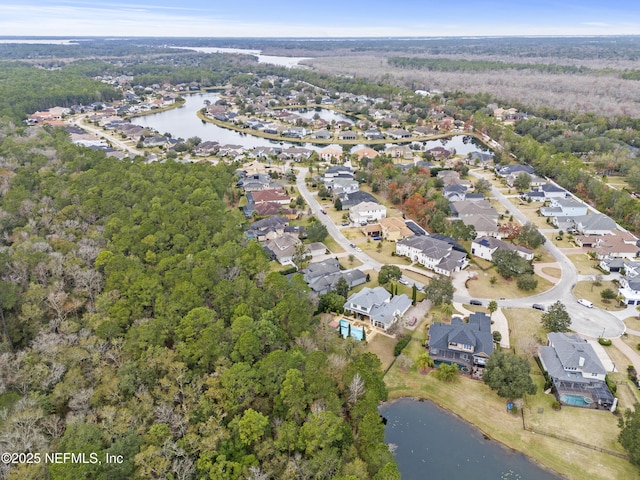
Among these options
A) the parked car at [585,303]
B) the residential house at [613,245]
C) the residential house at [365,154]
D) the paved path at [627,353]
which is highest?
the residential house at [365,154]

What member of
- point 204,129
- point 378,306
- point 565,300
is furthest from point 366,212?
point 204,129

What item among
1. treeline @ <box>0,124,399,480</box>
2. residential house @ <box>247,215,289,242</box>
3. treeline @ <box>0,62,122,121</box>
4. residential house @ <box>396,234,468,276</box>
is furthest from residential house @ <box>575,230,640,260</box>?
treeline @ <box>0,62,122,121</box>

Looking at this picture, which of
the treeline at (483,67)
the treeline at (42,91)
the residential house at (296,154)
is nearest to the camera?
the residential house at (296,154)

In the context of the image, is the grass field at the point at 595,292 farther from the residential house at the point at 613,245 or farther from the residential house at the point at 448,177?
the residential house at the point at 448,177

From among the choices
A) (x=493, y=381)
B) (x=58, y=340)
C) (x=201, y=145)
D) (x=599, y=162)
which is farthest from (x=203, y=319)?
(x=599, y=162)

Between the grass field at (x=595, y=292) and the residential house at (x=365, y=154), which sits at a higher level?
the residential house at (x=365, y=154)

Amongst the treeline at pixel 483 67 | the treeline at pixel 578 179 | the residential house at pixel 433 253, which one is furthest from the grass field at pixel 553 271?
the treeline at pixel 483 67

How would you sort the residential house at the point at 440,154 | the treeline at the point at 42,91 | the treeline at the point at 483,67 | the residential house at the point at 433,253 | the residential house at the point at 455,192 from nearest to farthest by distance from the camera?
the residential house at the point at 433,253, the residential house at the point at 455,192, the residential house at the point at 440,154, the treeline at the point at 42,91, the treeline at the point at 483,67

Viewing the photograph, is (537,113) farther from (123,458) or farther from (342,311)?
(123,458)
